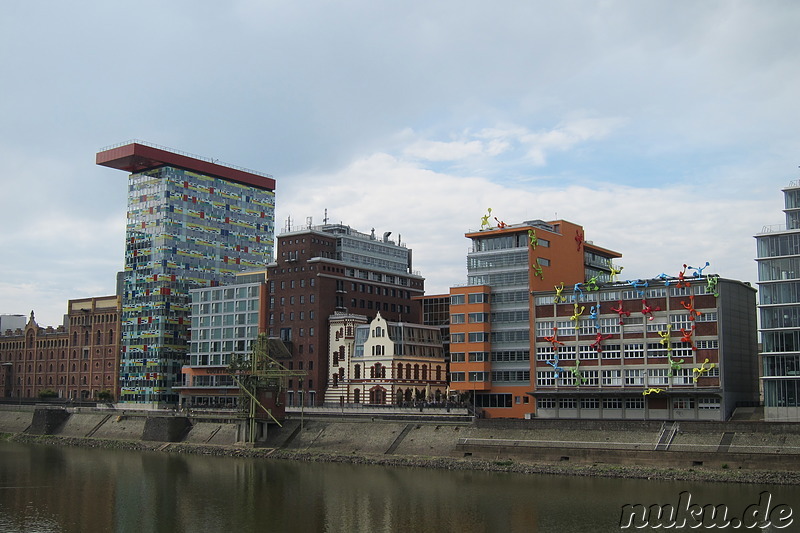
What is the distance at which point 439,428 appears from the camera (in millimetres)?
117188

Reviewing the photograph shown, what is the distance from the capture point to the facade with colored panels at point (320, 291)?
155 meters

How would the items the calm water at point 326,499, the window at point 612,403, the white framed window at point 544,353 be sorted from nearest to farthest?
the calm water at point 326,499 → the window at point 612,403 → the white framed window at point 544,353

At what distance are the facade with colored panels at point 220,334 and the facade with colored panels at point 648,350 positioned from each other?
2492 inches

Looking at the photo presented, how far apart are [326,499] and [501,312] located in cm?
5499

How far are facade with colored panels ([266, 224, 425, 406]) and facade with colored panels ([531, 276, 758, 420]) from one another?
4448 cm

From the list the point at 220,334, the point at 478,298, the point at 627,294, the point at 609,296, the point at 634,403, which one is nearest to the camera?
the point at 634,403

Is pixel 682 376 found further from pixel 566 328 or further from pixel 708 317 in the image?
pixel 566 328

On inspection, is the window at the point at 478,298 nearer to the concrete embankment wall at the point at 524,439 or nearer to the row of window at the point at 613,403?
the row of window at the point at 613,403

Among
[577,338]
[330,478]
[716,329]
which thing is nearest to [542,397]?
[577,338]

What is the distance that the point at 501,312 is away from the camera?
13100 cm

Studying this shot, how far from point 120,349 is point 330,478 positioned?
116 m

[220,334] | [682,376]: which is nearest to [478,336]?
[682,376]

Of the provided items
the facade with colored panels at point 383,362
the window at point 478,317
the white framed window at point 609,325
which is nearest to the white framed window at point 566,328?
the white framed window at point 609,325

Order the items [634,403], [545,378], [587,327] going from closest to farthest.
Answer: [634,403] → [587,327] → [545,378]
